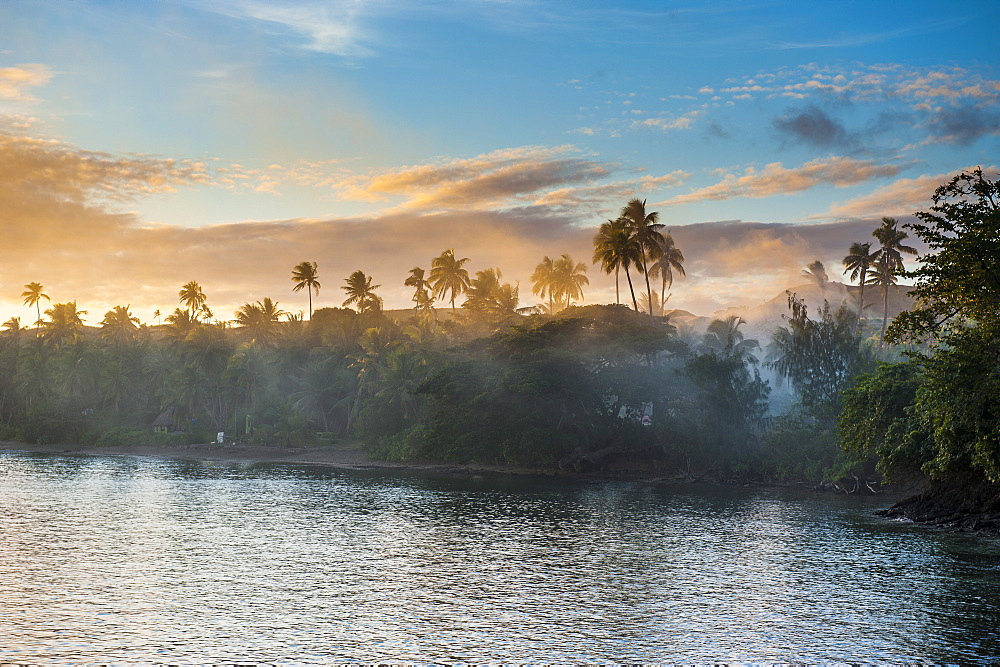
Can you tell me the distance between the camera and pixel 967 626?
1019 inches

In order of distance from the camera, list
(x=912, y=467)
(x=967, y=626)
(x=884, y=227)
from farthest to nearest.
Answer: (x=884, y=227), (x=912, y=467), (x=967, y=626)

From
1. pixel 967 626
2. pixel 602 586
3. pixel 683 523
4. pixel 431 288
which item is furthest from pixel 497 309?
pixel 967 626

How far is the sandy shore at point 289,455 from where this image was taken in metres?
82.1

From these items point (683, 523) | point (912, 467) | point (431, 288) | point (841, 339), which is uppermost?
point (431, 288)

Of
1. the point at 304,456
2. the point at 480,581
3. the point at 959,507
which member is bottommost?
the point at 480,581

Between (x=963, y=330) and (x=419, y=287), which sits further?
(x=419, y=287)

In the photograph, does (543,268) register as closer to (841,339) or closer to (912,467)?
(841,339)

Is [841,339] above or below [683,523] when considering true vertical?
above

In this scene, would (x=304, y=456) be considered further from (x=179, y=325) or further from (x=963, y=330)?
(x=963, y=330)

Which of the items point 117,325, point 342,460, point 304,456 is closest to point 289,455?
point 304,456

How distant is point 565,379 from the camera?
8006 cm

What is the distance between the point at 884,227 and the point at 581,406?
1612 inches

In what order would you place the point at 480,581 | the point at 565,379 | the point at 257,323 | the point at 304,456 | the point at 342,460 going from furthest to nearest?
the point at 257,323 < the point at 304,456 < the point at 342,460 < the point at 565,379 < the point at 480,581

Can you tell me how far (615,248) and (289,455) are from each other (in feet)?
144
